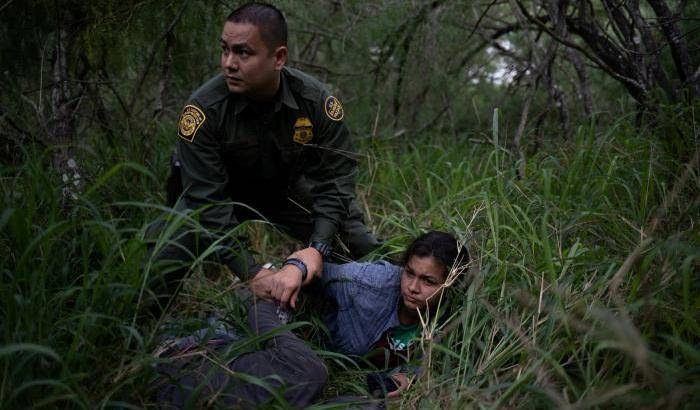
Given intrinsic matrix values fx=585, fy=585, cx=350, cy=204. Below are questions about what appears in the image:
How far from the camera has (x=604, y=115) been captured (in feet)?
14.0

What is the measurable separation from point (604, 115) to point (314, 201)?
8.66ft

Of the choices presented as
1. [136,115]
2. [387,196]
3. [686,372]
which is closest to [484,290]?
[686,372]

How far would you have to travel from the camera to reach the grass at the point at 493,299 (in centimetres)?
160

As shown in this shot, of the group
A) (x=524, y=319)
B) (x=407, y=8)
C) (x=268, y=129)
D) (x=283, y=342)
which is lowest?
(x=283, y=342)

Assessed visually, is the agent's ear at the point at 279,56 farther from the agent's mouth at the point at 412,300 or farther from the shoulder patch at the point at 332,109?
the agent's mouth at the point at 412,300

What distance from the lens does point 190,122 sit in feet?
7.89

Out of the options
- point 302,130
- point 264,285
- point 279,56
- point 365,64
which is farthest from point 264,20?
point 365,64

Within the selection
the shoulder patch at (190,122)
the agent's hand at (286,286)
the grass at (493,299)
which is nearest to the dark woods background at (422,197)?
the grass at (493,299)

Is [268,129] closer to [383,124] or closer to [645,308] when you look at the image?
[645,308]

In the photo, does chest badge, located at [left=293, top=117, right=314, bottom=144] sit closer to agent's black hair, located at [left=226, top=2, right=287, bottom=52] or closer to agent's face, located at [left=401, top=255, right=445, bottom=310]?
agent's black hair, located at [left=226, top=2, right=287, bottom=52]

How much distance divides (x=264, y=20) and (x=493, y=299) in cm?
143

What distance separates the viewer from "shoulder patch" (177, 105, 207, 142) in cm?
240

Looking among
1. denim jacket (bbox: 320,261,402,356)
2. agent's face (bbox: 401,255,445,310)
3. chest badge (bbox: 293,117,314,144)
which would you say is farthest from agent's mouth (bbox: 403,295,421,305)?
chest badge (bbox: 293,117,314,144)

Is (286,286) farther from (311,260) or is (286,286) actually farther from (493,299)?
(493,299)
